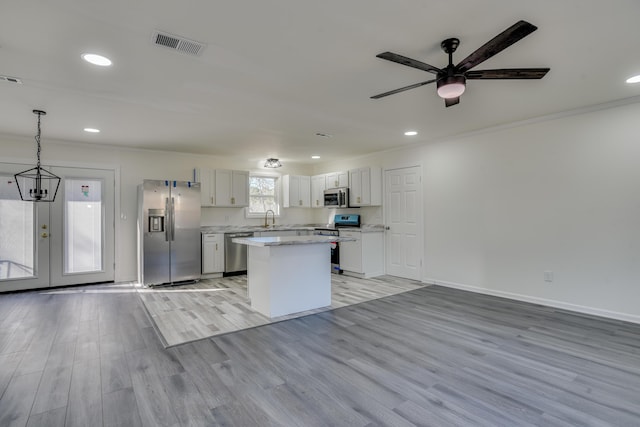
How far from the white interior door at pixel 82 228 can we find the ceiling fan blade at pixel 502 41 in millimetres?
6065

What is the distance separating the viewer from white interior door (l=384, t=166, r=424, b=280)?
5840 mm

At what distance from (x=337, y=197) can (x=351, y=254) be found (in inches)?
52.9

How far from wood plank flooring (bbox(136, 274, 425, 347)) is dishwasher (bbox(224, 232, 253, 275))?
0.17 metres

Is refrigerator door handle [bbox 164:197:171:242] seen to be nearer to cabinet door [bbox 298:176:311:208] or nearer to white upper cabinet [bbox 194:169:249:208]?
white upper cabinet [bbox 194:169:249:208]

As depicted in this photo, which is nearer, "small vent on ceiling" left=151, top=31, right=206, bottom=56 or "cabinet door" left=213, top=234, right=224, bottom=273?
"small vent on ceiling" left=151, top=31, right=206, bottom=56

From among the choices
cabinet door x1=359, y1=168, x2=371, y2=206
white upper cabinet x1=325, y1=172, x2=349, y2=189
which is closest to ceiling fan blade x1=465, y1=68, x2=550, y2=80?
cabinet door x1=359, y1=168, x2=371, y2=206

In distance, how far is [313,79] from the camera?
3094 mm

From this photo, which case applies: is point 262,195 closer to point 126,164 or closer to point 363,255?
point 126,164

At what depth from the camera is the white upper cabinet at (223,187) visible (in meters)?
6.47

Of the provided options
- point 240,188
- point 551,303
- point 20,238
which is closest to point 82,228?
point 20,238

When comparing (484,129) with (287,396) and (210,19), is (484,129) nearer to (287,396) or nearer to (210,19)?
(210,19)

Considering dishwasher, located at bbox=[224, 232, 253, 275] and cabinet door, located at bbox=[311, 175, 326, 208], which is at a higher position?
cabinet door, located at bbox=[311, 175, 326, 208]

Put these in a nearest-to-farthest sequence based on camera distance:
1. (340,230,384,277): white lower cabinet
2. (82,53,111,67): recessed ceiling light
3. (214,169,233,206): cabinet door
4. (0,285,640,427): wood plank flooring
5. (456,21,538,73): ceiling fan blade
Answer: (456,21,538,73): ceiling fan blade, (0,285,640,427): wood plank flooring, (82,53,111,67): recessed ceiling light, (340,230,384,277): white lower cabinet, (214,169,233,206): cabinet door

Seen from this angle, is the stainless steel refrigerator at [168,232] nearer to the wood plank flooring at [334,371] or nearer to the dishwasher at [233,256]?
the dishwasher at [233,256]
